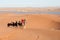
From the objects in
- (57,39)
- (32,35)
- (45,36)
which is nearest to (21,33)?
(32,35)

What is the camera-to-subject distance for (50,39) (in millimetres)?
6973

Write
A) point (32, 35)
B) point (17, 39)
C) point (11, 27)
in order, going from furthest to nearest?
point (11, 27)
point (32, 35)
point (17, 39)

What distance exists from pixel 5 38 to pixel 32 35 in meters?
1.01

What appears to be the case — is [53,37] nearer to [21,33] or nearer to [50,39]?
[50,39]

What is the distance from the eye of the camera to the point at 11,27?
28.9ft

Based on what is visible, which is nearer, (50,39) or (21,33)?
(50,39)

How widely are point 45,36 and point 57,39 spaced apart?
463 mm

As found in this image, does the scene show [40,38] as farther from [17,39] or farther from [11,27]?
[11,27]

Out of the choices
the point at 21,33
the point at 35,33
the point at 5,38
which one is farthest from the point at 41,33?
the point at 5,38

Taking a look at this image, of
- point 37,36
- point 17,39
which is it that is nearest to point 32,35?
point 37,36

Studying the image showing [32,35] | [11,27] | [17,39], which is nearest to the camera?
[17,39]

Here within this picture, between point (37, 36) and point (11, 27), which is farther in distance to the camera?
point (11, 27)

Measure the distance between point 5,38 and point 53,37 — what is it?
5.77ft

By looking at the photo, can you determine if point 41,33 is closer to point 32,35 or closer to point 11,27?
point 32,35
